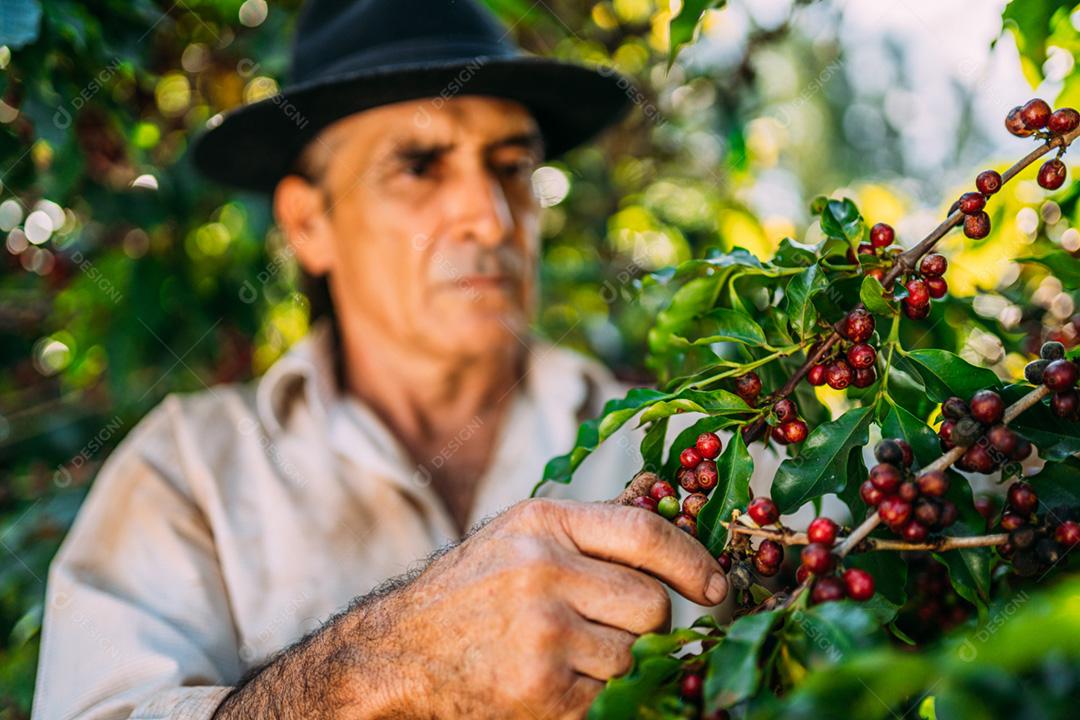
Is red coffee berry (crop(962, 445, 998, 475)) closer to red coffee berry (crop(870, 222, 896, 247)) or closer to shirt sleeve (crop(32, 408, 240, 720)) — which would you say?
red coffee berry (crop(870, 222, 896, 247))

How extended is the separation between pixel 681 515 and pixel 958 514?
24cm

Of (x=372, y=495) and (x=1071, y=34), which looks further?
(x=372, y=495)

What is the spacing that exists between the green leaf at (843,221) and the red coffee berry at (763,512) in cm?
27

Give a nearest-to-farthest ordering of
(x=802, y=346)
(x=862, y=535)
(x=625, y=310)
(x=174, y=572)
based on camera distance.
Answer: (x=862, y=535), (x=802, y=346), (x=174, y=572), (x=625, y=310)

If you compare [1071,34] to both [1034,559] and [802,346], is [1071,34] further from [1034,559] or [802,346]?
[1034,559]

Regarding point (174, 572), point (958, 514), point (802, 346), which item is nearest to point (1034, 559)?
point (958, 514)

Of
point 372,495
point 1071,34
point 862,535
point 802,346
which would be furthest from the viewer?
point 372,495

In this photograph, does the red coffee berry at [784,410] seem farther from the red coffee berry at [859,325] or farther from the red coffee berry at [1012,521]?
the red coffee berry at [1012,521]

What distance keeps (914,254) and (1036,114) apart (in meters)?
0.15

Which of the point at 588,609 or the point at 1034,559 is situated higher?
the point at 1034,559

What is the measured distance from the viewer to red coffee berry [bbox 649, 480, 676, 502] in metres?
0.84

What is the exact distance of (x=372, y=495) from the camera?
1.80 metres

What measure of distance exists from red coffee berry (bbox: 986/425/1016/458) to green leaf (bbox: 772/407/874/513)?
0.36 feet

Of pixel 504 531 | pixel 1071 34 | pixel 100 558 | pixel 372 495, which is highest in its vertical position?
pixel 1071 34
